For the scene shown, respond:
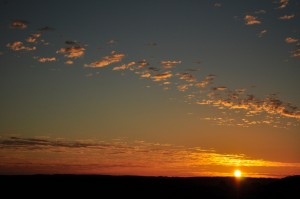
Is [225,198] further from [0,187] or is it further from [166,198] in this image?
[0,187]

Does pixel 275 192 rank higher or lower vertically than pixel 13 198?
higher

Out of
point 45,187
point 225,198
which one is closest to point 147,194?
point 225,198

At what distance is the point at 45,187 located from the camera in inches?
1747

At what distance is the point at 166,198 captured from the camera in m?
40.2

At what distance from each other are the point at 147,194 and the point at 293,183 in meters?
17.5

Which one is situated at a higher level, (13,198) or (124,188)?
(124,188)

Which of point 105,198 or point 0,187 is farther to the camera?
point 0,187

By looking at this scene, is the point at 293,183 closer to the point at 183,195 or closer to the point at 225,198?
the point at 225,198

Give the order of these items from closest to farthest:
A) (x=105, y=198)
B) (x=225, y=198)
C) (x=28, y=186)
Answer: (x=105, y=198), (x=225, y=198), (x=28, y=186)

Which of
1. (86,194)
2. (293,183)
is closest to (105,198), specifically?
(86,194)

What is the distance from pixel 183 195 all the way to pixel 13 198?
62.8 ft

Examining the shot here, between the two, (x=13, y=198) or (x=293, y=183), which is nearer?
(x=13, y=198)

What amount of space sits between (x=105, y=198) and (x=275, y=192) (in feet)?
63.1

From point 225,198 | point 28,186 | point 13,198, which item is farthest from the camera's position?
point 28,186
